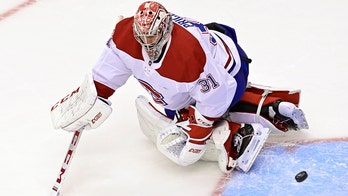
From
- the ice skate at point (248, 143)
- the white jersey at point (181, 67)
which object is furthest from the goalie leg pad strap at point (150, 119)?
the ice skate at point (248, 143)

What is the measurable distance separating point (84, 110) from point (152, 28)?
443 mm

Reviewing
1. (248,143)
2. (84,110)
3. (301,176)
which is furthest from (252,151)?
(84,110)

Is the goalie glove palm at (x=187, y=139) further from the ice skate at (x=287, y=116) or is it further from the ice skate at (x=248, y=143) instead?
the ice skate at (x=287, y=116)

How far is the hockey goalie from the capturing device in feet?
8.23

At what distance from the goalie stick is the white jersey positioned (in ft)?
0.74

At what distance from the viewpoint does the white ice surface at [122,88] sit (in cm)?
280

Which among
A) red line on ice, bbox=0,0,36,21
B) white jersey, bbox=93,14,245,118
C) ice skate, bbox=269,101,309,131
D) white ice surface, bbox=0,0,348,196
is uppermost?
white jersey, bbox=93,14,245,118

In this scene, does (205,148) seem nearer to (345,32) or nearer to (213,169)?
(213,169)

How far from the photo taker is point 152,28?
95.7 inches

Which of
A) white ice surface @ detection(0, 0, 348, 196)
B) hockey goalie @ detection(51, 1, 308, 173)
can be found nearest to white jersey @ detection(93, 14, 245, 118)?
hockey goalie @ detection(51, 1, 308, 173)

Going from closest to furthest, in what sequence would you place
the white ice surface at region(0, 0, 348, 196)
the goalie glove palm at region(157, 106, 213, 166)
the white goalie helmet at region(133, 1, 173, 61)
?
the white goalie helmet at region(133, 1, 173, 61) < the goalie glove palm at region(157, 106, 213, 166) < the white ice surface at region(0, 0, 348, 196)

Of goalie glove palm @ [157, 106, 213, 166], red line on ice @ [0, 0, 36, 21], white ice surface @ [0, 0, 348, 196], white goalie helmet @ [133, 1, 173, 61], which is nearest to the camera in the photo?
white goalie helmet @ [133, 1, 173, 61]

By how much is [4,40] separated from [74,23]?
341 mm

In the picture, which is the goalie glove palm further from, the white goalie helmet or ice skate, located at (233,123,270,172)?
the white goalie helmet
